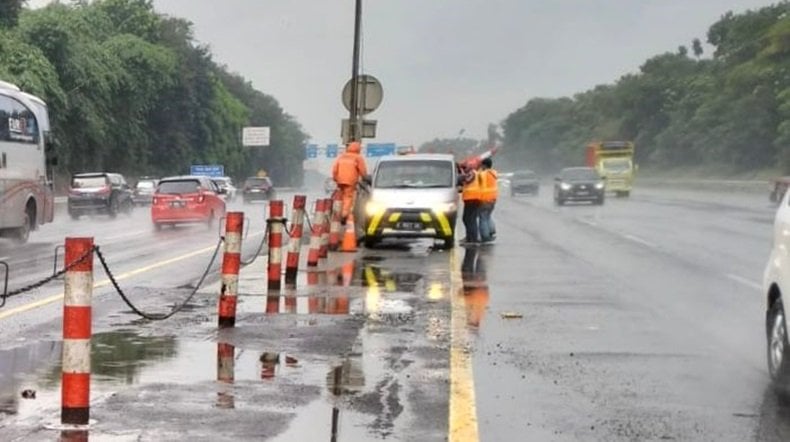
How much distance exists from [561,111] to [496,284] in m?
180

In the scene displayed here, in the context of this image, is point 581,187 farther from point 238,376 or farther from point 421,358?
point 238,376

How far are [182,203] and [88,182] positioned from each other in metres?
12.5

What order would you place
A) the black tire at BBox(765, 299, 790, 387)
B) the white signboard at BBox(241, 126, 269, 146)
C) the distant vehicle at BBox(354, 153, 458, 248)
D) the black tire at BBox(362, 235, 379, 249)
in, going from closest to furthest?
the black tire at BBox(765, 299, 790, 387)
the distant vehicle at BBox(354, 153, 458, 248)
the black tire at BBox(362, 235, 379, 249)
the white signboard at BBox(241, 126, 269, 146)

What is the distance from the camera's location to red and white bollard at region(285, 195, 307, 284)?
51.4ft

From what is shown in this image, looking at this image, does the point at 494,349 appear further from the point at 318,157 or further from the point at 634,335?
the point at 318,157

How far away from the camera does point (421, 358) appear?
30.8 ft

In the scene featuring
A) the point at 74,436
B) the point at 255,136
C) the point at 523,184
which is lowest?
the point at 523,184

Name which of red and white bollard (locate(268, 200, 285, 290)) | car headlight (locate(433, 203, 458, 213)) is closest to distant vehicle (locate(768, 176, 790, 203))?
car headlight (locate(433, 203, 458, 213))

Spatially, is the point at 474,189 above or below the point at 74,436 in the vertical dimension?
above

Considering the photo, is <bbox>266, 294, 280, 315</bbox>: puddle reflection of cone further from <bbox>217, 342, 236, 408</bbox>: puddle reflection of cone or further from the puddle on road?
<bbox>217, 342, 236, 408</bbox>: puddle reflection of cone

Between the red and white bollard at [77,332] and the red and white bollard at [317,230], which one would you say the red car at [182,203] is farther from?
the red and white bollard at [77,332]

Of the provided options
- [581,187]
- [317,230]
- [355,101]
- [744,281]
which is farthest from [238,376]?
[581,187]

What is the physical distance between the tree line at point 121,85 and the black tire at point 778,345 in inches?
1660

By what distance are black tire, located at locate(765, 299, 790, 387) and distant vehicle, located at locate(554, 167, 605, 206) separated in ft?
149
